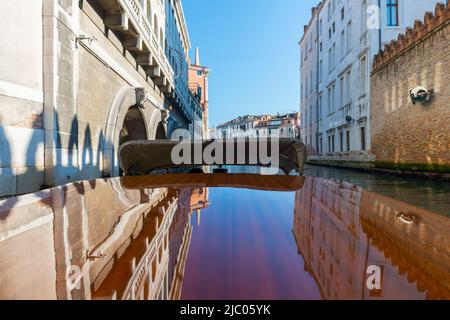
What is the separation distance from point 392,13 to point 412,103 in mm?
7330

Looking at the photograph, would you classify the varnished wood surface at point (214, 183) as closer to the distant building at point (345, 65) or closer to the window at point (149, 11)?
the window at point (149, 11)

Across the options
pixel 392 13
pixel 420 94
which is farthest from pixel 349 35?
pixel 420 94

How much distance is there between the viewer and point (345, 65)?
1970 centimetres

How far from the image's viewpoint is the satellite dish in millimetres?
10961

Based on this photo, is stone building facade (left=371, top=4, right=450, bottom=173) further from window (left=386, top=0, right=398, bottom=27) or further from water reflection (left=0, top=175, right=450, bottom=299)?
water reflection (left=0, top=175, right=450, bottom=299)

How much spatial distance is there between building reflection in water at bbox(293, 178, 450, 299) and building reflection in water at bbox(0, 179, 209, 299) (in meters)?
0.48

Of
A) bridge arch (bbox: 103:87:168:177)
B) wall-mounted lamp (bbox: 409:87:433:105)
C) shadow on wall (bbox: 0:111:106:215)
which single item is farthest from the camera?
wall-mounted lamp (bbox: 409:87:433:105)

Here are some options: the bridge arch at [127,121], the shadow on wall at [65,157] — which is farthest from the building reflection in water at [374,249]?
the bridge arch at [127,121]

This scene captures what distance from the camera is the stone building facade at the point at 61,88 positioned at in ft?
13.1

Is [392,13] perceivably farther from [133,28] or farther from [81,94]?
[81,94]

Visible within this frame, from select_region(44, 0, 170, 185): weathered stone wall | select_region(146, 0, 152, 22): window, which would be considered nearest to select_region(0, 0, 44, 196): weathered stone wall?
select_region(44, 0, 170, 185): weathered stone wall

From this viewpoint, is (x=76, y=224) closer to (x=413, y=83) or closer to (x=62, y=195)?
(x=62, y=195)

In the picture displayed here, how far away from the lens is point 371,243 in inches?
40.7
